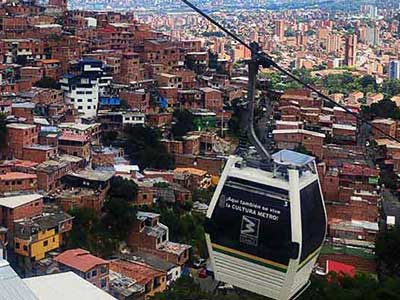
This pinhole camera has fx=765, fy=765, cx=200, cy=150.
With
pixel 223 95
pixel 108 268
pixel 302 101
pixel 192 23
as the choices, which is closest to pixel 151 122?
pixel 223 95

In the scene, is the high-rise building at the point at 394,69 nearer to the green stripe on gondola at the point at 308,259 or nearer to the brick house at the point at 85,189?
the brick house at the point at 85,189

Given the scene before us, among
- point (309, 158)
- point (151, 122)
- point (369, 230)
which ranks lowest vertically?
point (369, 230)

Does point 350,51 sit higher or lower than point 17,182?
higher

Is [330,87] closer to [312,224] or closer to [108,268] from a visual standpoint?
[108,268]

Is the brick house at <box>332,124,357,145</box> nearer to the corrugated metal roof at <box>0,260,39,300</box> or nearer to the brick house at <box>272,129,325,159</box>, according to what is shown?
the brick house at <box>272,129,325,159</box>

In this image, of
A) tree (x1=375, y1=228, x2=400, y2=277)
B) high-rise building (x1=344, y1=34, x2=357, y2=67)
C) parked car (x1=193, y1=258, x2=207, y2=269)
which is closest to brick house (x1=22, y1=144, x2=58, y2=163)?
parked car (x1=193, y1=258, x2=207, y2=269)

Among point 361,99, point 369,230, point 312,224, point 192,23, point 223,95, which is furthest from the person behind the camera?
point 192,23

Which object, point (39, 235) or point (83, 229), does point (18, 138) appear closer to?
point (83, 229)

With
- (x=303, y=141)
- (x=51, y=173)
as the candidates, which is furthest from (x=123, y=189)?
(x=303, y=141)
